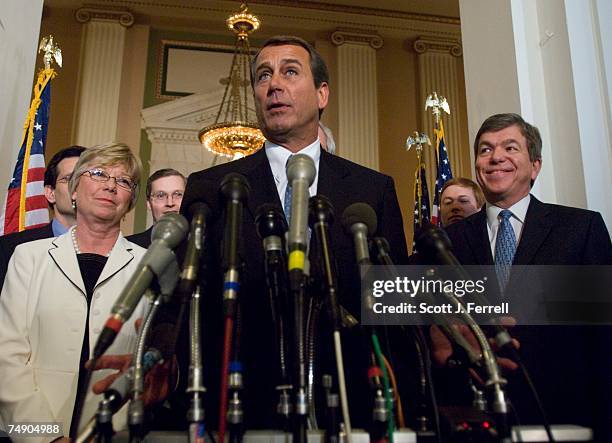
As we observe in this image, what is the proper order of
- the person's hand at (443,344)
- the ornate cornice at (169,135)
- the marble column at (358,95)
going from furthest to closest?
the marble column at (358,95)
the ornate cornice at (169,135)
the person's hand at (443,344)

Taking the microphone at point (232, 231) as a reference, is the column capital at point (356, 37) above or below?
above

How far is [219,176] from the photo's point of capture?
5.70ft

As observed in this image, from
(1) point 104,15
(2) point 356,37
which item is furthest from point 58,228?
(2) point 356,37

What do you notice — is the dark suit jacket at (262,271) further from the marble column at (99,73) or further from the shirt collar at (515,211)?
the marble column at (99,73)

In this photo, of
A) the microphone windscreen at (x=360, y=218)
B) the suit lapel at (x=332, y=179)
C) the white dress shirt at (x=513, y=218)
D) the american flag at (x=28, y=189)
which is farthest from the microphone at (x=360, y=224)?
the american flag at (x=28, y=189)

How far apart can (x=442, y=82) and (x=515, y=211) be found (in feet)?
22.2

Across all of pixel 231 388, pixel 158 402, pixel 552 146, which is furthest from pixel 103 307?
pixel 552 146

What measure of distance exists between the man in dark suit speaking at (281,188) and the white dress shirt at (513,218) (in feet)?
1.32

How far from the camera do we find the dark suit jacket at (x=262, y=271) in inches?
55.9

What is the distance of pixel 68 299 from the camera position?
6.05 ft

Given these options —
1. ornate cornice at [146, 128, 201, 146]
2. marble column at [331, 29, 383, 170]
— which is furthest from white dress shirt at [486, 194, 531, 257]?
ornate cornice at [146, 128, 201, 146]

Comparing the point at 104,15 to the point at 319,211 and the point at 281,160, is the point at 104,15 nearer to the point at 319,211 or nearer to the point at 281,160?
the point at 281,160

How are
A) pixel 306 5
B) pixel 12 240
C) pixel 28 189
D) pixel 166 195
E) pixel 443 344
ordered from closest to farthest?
1. pixel 443 344
2. pixel 12 240
3. pixel 166 195
4. pixel 28 189
5. pixel 306 5

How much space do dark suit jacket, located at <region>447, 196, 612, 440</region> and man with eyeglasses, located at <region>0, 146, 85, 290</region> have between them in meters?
1.74
